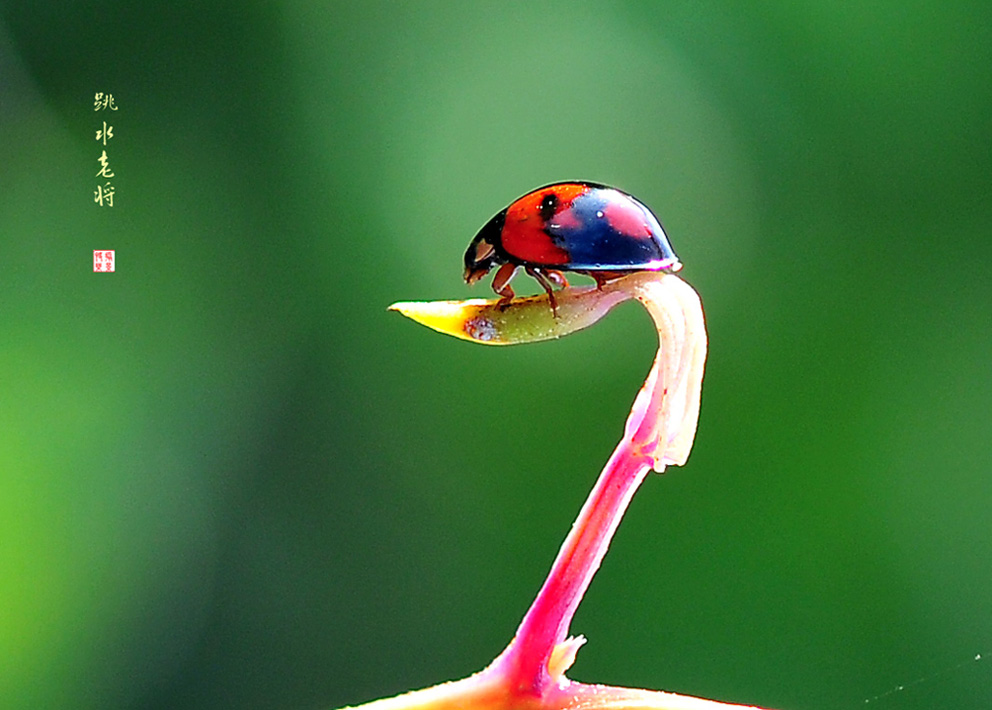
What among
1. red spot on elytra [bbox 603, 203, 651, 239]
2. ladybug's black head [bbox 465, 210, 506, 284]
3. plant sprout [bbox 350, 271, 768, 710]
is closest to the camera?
plant sprout [bbox 350, 271, 768, 710]

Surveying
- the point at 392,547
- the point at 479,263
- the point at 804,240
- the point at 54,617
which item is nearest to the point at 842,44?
the point at 804,240

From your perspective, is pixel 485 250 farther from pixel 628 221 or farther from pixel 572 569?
pixel 572 569

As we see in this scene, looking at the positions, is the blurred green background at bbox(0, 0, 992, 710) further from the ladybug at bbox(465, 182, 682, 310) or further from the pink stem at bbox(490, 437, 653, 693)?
the pink stem at bbox(490, 437, 653, 693)

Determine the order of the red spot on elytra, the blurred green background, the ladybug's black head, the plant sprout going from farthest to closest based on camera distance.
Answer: the blurred green background < the ladybug's black head < the red spot on elytra < the plant sprout

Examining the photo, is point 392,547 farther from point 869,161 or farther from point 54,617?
point 869,161

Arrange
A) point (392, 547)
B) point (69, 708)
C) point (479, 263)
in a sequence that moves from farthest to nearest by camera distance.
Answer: point (392, 547) < point (69, 708) < point (479, 263)

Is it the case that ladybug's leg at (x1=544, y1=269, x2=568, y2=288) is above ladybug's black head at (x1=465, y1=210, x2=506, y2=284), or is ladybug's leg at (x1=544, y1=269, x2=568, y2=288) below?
below

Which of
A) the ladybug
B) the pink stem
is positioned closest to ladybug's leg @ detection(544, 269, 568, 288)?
the ladybug

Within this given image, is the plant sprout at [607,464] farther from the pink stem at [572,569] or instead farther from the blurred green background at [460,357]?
the blurred green background at [460,357]
